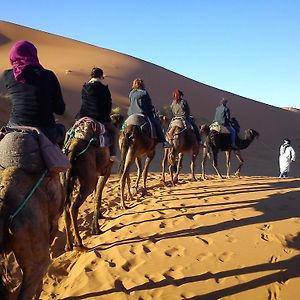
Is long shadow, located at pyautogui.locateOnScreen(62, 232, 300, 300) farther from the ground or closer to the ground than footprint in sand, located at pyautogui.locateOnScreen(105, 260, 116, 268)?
farther from the ground

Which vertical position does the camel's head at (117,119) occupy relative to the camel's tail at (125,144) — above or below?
above

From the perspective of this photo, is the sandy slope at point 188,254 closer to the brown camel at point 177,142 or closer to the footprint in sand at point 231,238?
the footprint in sand at point 231,238

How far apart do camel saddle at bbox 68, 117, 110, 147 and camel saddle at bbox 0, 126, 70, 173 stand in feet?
8.48

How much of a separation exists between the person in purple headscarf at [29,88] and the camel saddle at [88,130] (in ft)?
7.74

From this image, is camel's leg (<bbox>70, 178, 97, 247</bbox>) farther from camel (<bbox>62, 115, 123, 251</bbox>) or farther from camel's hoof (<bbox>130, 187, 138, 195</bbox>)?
camel's hoof (<bbox>130, 187, 138, 195</bbox>)

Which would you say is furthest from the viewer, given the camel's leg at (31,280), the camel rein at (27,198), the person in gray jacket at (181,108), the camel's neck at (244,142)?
the camel's neck at (244,142)

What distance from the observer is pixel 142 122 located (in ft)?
35.0

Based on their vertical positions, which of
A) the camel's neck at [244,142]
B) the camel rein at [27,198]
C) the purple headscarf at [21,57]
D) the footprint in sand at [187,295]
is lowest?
the footprint in sand at [187,295]

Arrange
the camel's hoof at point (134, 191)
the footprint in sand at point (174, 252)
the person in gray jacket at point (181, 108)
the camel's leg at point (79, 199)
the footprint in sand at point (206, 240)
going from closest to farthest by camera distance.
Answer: the footprint in sand at point (174, 252), the footprint in sand at point (206, 240), the camel's leg at point (79, 199), the camel's hoof at point (134, 191), the person in gray jacket at point (181, 108)

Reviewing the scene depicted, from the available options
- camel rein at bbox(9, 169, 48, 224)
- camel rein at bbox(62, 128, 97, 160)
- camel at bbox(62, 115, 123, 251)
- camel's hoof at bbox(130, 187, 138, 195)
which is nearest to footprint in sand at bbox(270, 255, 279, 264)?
camel at bbox(62, 115, 123, 251)

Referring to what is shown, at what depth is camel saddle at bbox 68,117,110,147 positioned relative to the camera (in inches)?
292

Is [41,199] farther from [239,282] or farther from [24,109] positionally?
[239,282]

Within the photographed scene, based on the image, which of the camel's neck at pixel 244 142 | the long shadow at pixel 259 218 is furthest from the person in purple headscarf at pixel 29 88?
the camel's neck at pixel 244 142

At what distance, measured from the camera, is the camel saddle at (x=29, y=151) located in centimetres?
438
